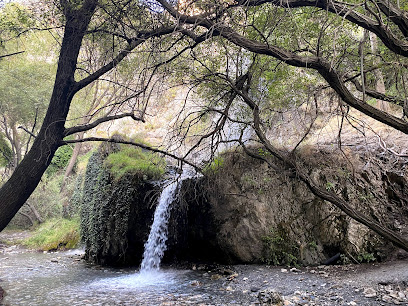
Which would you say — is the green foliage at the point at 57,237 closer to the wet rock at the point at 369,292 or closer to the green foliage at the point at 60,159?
the green foliage at the point at 60,159

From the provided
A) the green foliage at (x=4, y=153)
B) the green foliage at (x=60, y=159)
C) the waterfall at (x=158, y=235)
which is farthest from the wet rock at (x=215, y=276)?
the green foliage at (x=60, y=159)

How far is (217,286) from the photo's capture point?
600 cm

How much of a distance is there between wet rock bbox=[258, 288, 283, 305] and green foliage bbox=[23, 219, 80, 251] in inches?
411

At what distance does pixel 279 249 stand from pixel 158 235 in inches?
131

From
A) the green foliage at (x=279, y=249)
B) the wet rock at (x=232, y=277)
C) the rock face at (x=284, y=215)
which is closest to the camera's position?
the wet rock at (x=232, y=277)

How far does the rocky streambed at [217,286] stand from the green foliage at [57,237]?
203 inches

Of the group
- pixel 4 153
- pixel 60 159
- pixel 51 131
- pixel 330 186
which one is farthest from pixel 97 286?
pixel 60 159

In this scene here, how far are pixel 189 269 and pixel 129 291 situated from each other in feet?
7.26

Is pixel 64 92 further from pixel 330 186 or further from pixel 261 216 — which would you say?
pixel 330 186

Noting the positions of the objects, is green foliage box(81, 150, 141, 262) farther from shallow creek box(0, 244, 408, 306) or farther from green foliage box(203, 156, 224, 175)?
green foliage box(203, 156, 224, 175)

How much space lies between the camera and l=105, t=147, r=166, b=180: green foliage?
8.99 meters

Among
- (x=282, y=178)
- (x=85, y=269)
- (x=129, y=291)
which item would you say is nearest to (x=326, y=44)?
(x=282, y=178)

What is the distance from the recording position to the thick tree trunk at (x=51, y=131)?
15.9ft

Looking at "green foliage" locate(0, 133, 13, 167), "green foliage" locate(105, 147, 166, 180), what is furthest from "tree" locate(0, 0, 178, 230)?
"green foliage" locate(0, 133, 13, 167)
